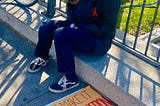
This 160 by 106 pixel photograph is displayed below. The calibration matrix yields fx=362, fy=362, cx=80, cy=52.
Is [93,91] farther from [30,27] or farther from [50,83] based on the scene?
[30,27]

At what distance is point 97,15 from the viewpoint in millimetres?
3109

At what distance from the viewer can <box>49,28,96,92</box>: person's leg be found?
3.08 m

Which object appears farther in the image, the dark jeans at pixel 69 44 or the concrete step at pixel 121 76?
the dark jeans at pixel 69 44

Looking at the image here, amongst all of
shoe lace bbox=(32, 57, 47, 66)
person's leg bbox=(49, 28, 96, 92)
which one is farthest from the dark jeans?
shoe lace bbox=(32, 57, 47, 66)

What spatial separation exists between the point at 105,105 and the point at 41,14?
1448mm

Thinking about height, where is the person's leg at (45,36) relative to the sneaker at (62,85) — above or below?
above

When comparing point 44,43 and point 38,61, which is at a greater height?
point 44,43

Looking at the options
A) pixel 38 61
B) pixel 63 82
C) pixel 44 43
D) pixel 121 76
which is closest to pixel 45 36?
pixel 44 43

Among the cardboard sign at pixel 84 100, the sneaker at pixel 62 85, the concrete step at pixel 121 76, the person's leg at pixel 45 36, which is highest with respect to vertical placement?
the person's leg at pixel 45 36

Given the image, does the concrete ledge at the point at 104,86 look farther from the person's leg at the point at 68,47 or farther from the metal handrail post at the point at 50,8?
the metal handrail post at the point at 50,8

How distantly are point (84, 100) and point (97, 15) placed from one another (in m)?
0.73

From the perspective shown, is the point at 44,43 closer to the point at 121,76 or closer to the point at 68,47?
the point at 68,47

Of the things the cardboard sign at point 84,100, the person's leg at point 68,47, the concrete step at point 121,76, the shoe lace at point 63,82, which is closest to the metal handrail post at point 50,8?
the concrete step at point 121,76

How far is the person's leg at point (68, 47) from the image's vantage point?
3.08m
